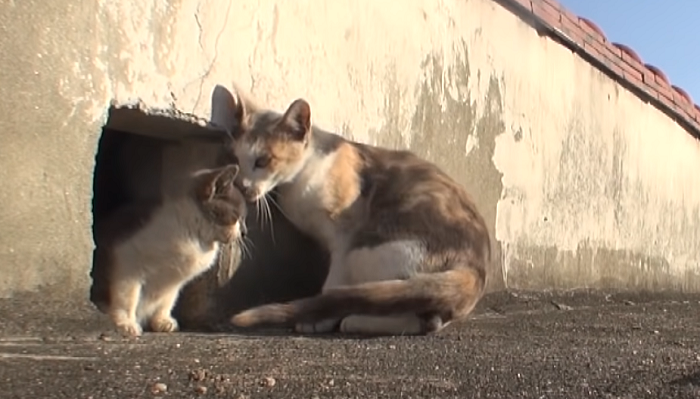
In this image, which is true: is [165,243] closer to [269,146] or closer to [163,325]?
[163,325]

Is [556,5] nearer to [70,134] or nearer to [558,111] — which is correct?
[558,111]

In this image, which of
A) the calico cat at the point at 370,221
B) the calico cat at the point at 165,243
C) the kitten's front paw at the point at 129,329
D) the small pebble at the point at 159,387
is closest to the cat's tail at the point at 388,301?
the calico cat at the point at 370,221

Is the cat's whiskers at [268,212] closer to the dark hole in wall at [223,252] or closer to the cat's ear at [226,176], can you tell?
the dark hole in wall at [223,252]

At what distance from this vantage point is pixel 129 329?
11.3ft

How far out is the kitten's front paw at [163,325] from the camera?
12.6 feet

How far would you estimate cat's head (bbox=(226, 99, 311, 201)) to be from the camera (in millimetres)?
4094

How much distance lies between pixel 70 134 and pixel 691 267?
6.93 metres

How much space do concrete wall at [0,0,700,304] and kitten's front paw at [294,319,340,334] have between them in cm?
89

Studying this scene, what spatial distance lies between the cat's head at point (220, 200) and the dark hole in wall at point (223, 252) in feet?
0.61

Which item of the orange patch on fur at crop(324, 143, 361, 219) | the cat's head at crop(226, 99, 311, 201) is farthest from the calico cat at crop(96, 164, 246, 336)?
the orange patch on fur at crop(324, 143, 361, 219)

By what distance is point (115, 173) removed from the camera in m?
4.52

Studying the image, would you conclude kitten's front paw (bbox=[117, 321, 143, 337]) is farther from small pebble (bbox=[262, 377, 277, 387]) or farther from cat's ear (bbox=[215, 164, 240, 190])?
small pebble (bbox=[262, 377, 277, 387])

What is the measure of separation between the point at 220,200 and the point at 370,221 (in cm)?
67

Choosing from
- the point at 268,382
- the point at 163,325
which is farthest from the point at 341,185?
the point at 268,382
